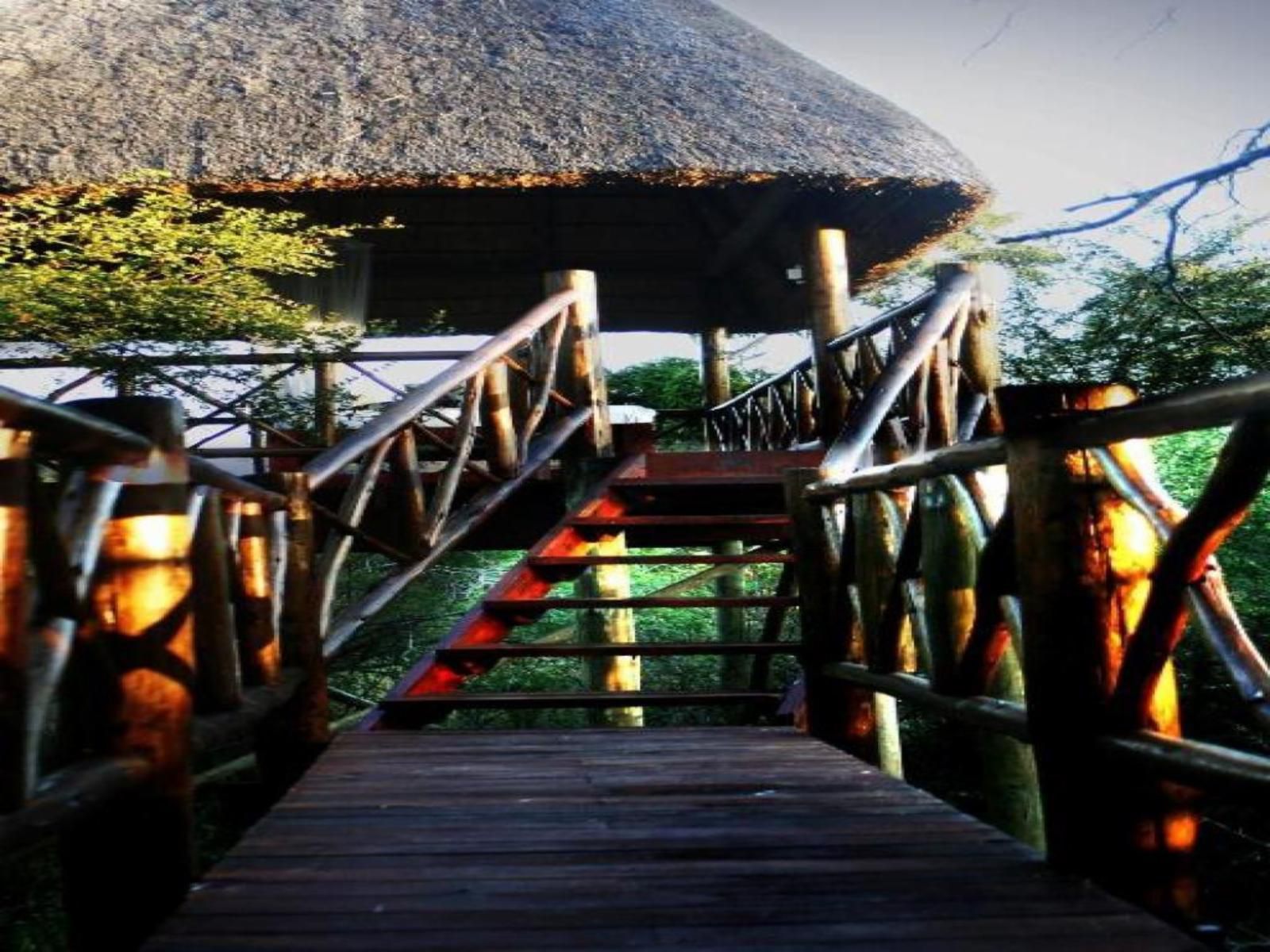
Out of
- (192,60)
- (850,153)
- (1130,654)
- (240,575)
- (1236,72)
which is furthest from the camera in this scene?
(1236,72)

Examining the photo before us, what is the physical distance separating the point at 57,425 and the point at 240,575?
140cm

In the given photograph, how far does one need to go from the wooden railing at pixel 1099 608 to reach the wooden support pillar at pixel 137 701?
55.8 inches

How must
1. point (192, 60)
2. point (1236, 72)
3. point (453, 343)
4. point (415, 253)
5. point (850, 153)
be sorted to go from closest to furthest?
point (850, 153) < point (192, 60) < point (415, 253) < point (453, 343) < point (1236, 72)

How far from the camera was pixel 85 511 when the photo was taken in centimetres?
165

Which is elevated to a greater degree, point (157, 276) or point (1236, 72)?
point (1236, 72)

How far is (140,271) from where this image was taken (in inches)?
248

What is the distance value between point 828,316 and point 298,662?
188 inches

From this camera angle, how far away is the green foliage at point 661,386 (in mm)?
13258

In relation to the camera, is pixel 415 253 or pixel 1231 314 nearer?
pixel 1231 314

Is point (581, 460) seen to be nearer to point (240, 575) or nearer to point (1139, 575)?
point (240, 575)

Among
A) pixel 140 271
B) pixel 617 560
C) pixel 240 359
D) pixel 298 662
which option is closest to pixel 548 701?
pixel 298 662

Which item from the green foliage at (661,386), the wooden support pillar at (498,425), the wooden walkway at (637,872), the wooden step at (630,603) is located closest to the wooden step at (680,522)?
the wooden step at (630,603)

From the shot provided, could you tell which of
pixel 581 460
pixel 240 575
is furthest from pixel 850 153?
pixel 240 575

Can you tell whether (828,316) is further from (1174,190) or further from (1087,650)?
(1087,650)
